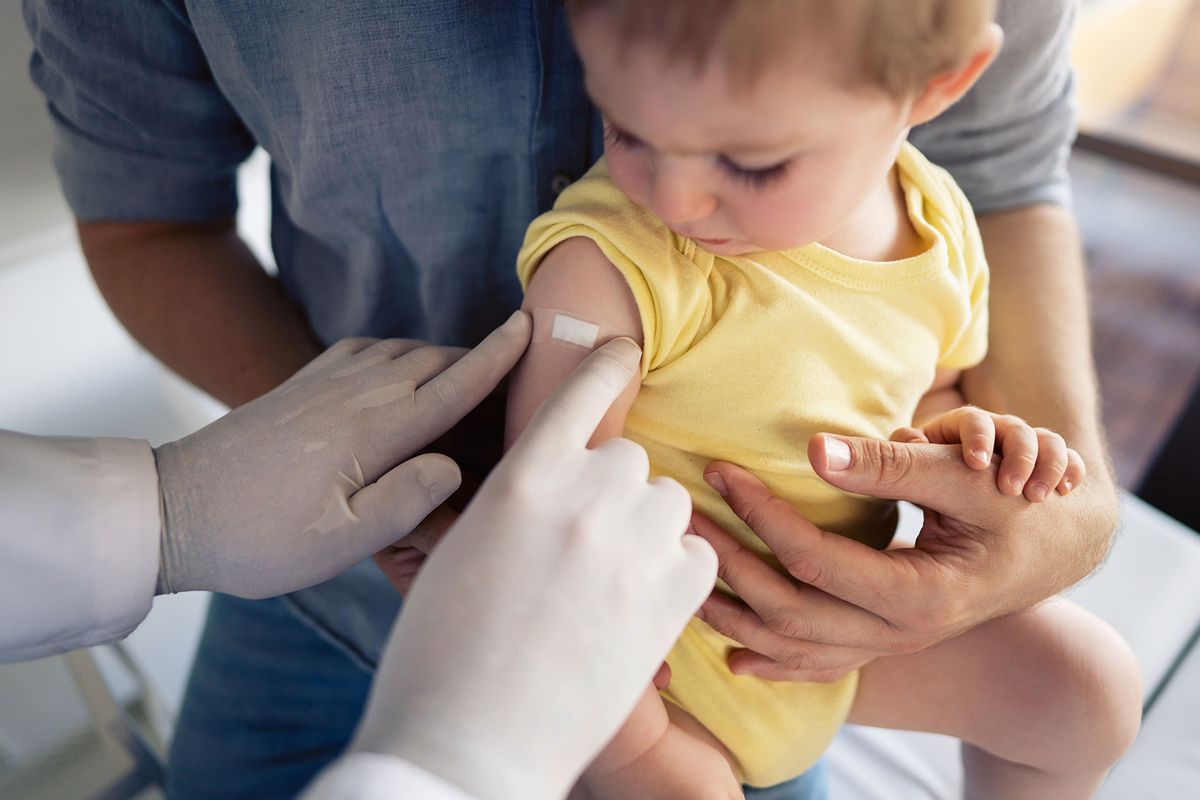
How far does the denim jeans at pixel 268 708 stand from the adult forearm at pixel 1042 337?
780 millimetres

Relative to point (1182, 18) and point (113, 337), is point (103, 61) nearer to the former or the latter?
point (113, 337)

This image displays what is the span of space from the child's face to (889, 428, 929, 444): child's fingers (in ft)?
0.69

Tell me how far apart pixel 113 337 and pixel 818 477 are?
1.19m

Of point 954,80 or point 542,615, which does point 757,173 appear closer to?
point 954,80

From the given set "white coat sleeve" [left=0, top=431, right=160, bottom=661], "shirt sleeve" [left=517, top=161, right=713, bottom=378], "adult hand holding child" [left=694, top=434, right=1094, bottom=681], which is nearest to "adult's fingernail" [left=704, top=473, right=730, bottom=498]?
"adult hand holding child" [left=694, top=434, right=1094, bottom=681]

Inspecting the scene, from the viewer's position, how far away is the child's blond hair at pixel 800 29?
49 cm

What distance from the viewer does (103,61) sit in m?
0.78

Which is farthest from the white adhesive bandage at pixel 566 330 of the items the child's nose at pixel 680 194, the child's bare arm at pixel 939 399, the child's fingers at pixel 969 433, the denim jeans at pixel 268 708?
the denim jeans at pixel 268 708

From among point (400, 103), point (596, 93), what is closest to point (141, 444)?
point (400, 103)

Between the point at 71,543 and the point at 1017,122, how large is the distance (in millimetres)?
1012

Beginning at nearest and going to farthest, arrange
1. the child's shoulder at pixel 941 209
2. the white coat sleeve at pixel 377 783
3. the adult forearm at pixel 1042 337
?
the white coat sleeve at pixel 377 783
the child's shoulder at pixel 941 209
the adult forearm at pixel 1042 337

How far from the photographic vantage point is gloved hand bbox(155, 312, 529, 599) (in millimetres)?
667

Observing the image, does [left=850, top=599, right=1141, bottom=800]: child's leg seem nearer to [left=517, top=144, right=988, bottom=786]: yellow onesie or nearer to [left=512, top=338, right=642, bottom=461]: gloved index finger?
[left=517, top=144, right=988, bottom=786]: yellow onesie

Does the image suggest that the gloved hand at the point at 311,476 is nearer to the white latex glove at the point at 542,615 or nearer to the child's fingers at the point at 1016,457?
the white latex glove at the point at 542,615
